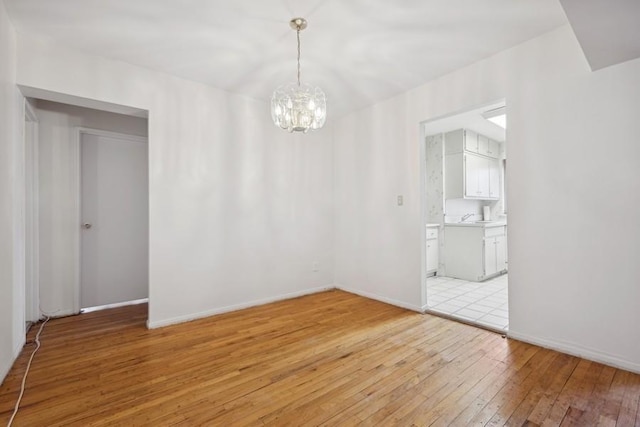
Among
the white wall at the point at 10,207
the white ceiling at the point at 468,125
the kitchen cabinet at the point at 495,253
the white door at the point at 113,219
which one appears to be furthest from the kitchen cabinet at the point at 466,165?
the white wall at the point at 10,207

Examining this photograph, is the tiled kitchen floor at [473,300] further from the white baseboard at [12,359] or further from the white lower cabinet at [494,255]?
the white baseboard at [12,359]

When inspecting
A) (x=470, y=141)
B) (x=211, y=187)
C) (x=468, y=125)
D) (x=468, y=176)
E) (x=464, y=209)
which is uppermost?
(x=468, y=125)

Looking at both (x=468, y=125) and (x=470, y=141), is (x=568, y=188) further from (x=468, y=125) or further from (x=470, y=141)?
(x=470, y=141)

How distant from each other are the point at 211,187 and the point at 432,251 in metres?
3.83

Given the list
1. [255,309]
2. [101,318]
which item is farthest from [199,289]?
[101,318]

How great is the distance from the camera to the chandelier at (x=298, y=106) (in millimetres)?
2369

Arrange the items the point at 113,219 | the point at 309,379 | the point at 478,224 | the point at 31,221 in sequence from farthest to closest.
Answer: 1. the point at 478,224
2. the point at 113,219
3. the point at 31,221
4. the point at 309,379

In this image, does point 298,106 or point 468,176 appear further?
point 468,176

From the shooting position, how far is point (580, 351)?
7.64ft

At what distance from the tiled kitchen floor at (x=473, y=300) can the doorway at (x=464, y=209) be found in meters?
0.01

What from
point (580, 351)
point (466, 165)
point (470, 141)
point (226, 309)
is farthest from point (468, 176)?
point (226, 309)

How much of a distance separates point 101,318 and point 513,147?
456 cm

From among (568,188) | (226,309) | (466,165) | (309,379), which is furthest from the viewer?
(466,165)

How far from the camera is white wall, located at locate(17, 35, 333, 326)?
9.37 feet
